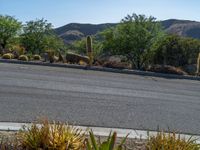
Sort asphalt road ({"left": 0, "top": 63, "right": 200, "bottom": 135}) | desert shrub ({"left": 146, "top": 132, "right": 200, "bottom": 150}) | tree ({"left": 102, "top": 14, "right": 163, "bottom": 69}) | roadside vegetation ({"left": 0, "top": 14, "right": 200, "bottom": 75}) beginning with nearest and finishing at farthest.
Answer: desert shrub ({"left": 146, "top": 132, "right": 200, "bottom": 150}), asphalt road ({"left": 0, "top": 63, "right": 200, "bottom": 135}), roadside vegetation ({"left": 0, "top": 14, "right": 200, "bottom": 75}), tree ({"left": 102, "top": 14, "right": 163, "bottom": 69})

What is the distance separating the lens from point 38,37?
38469mm

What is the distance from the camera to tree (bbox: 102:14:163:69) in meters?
27.0

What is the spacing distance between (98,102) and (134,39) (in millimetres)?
16391

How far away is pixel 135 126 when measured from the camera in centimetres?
855

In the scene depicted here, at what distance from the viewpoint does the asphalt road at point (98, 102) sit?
29.0ft

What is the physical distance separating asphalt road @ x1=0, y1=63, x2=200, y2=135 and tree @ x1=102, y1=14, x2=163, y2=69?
1034 centimetres

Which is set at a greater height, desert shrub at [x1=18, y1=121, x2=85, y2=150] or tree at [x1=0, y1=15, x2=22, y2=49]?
tree at [x1=0, y1=15, x2=22, y2=49]

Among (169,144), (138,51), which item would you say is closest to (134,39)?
(138,51)

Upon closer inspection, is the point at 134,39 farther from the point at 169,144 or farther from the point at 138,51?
the point at 169,144

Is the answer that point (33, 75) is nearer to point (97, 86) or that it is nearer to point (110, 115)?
point (97, 86)

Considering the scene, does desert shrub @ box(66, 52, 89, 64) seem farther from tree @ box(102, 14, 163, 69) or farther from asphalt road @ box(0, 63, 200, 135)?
asphalt road @ box(0, 63, 200, 135)

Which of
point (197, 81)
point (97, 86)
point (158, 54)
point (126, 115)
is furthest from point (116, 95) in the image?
point (158, 54)

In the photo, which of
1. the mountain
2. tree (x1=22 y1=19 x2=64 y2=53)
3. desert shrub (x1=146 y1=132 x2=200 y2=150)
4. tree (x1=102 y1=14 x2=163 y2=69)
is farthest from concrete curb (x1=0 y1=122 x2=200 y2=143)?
the mountain

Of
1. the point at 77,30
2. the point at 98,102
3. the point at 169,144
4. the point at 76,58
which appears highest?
the point at 77,30
